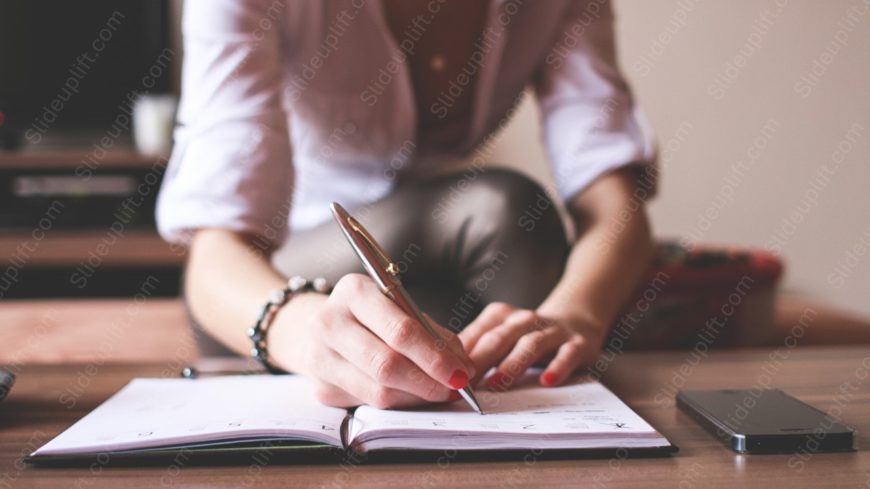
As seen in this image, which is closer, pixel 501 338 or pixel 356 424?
pixel 356 424

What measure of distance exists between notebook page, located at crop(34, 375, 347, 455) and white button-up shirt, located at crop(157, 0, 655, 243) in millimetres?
193

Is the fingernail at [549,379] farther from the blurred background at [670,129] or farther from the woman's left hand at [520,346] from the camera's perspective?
the blurred background at [670,129]

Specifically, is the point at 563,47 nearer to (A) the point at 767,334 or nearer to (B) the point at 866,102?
(A) the point at 767,334

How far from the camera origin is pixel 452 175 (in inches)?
33.1

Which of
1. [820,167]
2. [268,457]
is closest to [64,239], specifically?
[268,457]

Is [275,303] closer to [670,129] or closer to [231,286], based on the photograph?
[231,286]

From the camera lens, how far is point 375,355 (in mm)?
452

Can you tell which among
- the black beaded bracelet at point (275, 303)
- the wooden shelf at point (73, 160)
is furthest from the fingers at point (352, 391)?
the wooden shelf at point (73, 160)

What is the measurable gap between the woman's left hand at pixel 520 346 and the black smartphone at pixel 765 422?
0.28 feet

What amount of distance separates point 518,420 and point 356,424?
0.10 m

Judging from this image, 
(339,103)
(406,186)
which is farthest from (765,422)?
(339,103)

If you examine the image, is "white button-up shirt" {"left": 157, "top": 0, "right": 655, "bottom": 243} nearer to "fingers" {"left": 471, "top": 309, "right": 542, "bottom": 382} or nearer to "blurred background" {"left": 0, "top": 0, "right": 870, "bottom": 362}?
→ "fingers" {"left": 471, "top": 309, "right": 542, "bottom": 382}

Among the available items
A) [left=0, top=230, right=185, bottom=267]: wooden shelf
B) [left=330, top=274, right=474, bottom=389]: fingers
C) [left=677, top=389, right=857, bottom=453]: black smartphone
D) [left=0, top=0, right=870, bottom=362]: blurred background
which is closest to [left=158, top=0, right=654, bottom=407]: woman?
[left=330, top=274, right=474, bottom=389]: fingers

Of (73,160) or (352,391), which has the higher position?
(352,391)
